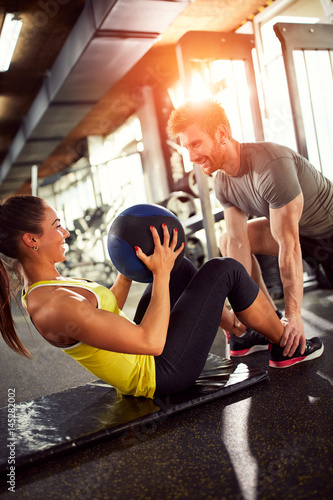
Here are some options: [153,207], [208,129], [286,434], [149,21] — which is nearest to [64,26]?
[149,21]

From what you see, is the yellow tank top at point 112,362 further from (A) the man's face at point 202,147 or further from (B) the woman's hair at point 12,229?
(A) the man's face at point 202,147

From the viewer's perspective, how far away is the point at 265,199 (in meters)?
1.98

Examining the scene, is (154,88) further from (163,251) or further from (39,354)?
(163,251)

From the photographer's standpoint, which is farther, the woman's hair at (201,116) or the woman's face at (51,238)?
the woman's hair at (201,116)

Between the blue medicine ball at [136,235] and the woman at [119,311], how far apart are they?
3 centimetres

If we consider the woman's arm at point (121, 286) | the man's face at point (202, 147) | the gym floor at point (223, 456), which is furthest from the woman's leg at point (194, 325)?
the man's face at point (202, 147)

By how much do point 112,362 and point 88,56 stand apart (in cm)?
418

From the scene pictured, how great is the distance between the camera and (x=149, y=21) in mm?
4020

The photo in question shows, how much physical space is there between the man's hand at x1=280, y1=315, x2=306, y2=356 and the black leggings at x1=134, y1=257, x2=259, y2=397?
1.13ft

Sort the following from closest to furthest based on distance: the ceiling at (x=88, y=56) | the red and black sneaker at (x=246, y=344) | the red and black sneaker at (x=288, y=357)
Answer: the red and black sneaker at (x=288, y=357)
the red and black sneaker at (x=246, y=344)
the ceiling at (x=88, y=56)

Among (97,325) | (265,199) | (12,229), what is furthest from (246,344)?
(12,229)

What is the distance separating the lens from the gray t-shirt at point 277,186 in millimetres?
1892

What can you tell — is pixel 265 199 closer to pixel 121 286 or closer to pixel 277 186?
pixel 277 186

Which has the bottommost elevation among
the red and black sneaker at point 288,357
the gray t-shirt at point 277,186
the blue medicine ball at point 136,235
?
the red and black sneaker at point 288,357
